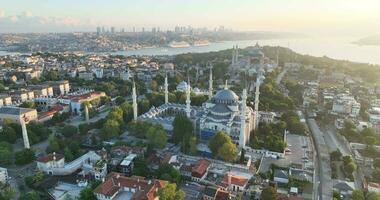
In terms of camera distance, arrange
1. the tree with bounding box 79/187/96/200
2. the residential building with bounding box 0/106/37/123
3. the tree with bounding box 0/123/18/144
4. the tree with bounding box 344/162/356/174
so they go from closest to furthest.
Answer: the tree with bounding box 79/187/96/200 → the tree with bounding box 344/162/356/174 → the tree with bounding box 0/123/18/144 → the residential building with bounding box 0/106/37/123

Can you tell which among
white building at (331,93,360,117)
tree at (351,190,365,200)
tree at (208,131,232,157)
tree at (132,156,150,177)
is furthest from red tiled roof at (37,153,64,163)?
white building at (331,93,360,117)

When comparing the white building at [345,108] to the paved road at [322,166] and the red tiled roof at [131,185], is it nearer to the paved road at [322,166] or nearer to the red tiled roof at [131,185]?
the paved road at [322,166]

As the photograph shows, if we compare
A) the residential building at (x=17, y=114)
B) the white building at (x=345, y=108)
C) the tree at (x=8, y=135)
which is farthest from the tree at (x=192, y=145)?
the white building at (x=345, y=108)

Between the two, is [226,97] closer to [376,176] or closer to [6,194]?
[376,176]

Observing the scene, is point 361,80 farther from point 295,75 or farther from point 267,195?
point 267,195

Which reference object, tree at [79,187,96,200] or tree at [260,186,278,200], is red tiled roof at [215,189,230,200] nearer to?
tree at [260,186,278,200]
